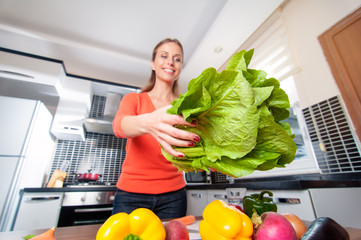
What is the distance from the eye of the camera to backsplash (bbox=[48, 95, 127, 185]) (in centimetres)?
261

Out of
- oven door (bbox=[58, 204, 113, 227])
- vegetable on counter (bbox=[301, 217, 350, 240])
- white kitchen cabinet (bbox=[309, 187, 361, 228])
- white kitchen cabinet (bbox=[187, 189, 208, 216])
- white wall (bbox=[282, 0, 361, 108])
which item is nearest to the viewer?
vegetable on counter (bbox=[301, 217, 350, 240])

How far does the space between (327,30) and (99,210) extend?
267 cm

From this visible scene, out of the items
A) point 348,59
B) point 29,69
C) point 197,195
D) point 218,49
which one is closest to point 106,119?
point 29,69

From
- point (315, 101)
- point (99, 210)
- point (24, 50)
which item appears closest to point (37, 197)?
point (99, 210)

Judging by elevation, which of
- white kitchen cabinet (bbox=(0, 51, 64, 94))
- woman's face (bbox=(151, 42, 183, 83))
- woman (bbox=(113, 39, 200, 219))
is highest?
white kitchen cabinet (bbox=(0, 51, 64, 94))

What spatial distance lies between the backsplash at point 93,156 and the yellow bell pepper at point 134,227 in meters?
2.63

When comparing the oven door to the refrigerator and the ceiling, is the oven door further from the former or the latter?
the ceiling

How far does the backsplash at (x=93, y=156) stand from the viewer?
2.61 meters

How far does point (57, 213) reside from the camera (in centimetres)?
176

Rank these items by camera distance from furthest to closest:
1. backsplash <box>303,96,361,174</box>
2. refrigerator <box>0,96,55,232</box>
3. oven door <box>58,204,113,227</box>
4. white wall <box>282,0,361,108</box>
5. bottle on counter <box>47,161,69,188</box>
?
bottle on counter <box>47,161,69,188</box> → oven door <box>58,204,113,227</box> → refrigerator <box>0,96,55,232</box> → white wall <box>282,0,361,108</box> → backsplash <box>303,96,361,174</box>

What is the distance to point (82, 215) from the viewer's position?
6.14 ft

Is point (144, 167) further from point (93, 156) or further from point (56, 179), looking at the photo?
point (93, 156)

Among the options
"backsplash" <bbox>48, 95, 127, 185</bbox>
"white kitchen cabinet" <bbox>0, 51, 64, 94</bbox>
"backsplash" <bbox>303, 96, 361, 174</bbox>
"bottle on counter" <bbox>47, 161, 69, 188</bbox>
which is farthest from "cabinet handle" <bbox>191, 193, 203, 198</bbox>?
"white kitchen cabinet" <bbox>0, 51, 64, 94</bbox>

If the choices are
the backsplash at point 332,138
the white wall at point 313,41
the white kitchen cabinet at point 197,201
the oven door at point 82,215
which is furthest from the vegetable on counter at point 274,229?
the oven door at point 82,215
